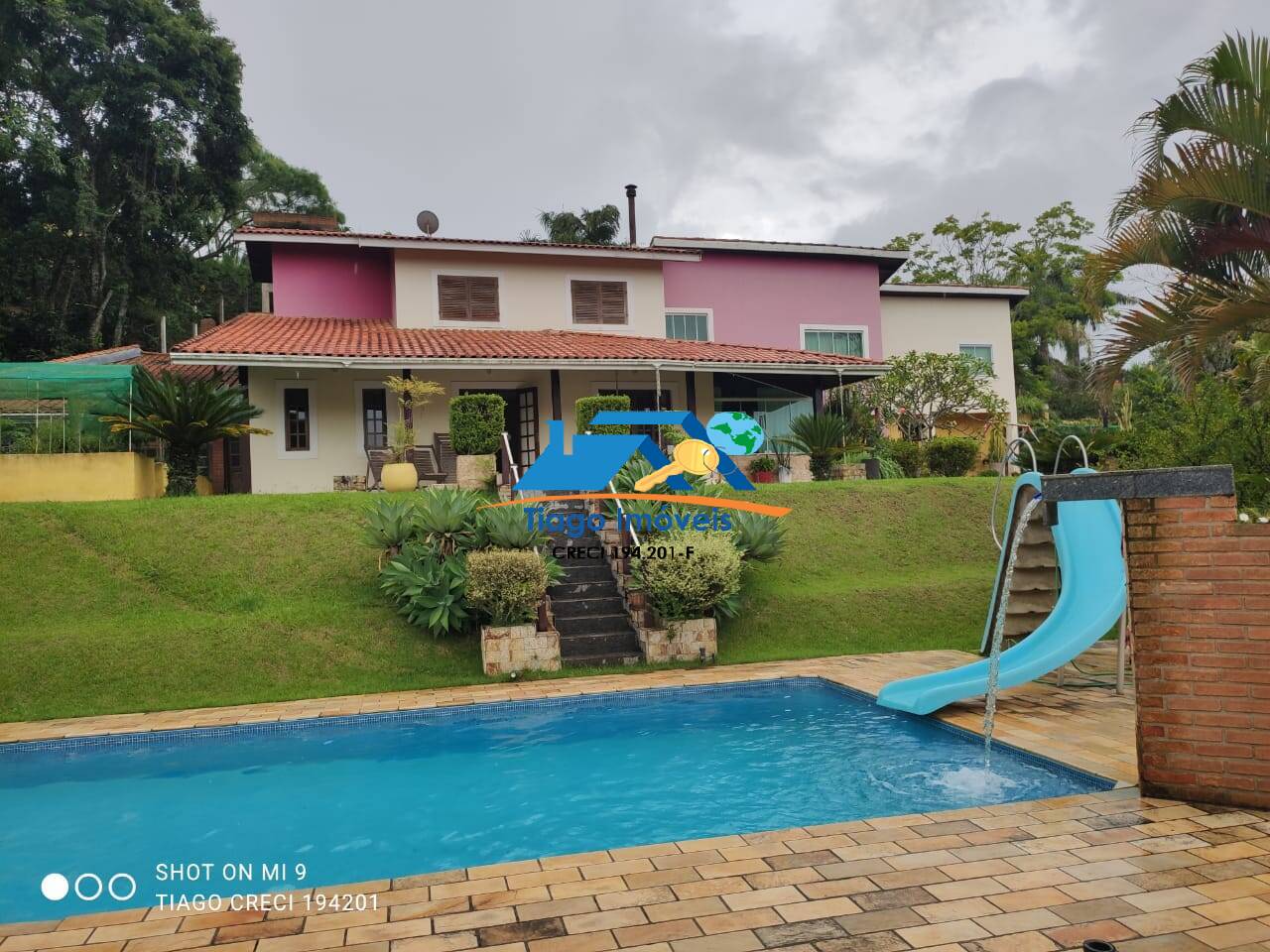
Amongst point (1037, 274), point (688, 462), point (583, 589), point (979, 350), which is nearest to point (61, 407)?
point (583, 589)

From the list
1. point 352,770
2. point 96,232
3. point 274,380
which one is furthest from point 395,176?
point 352,770

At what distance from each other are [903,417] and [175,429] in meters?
16.7

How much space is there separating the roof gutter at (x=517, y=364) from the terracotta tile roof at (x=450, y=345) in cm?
8

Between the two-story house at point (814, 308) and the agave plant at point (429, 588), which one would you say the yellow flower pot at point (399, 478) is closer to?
the agave plant at point (429, 588)

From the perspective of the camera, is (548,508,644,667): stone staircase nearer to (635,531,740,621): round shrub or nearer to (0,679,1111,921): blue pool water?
(635,531,740,621): round shrub

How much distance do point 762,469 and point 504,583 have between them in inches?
368

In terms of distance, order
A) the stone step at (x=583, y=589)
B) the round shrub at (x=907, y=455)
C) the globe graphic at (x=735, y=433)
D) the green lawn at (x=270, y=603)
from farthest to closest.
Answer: the round shrub at (x=907, y=455) < the globe graphic at (x=735, y=433) < the stone step at (x=583, y=589) < the green lawn at (x=270, y=603)

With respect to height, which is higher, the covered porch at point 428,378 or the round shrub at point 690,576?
the covered porch at point 428,378

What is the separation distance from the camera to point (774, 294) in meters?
24.7

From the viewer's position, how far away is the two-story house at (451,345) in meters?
18.3

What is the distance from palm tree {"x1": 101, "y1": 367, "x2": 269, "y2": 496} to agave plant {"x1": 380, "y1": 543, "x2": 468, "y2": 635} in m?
5.77

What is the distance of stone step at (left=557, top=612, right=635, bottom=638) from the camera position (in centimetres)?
1171
